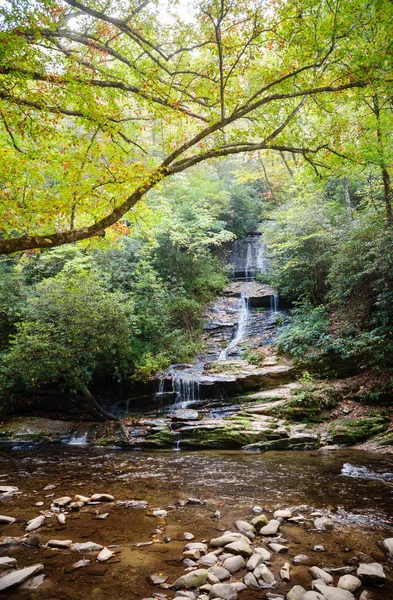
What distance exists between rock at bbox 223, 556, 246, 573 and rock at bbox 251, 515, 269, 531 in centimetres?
81

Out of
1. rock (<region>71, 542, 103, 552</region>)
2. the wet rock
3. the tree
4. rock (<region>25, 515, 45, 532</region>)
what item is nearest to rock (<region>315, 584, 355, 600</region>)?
the wet rock

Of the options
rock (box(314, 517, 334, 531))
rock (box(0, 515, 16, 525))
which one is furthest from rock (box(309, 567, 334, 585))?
Result: rock (box(0, 515, 16, 525))

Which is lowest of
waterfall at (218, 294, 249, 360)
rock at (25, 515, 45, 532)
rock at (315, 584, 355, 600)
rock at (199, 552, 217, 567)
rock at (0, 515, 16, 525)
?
rock at (0, 515, 16, 525)

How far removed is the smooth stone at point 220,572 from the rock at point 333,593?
721mm

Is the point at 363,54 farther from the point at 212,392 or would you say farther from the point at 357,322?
the point at 212,392

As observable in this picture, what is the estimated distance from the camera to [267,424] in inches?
322

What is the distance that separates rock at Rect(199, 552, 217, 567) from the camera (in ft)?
9.36

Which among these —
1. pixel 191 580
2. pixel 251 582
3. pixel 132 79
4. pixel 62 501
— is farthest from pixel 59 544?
pixel 132 79

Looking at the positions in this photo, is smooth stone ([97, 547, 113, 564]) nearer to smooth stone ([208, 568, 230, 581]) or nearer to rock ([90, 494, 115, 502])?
smooth stone ([208, 568, 230, 581])

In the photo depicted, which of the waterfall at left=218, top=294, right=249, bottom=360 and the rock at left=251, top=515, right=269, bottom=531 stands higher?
the waterfall at left=218, top=294, right=249, bottom=360

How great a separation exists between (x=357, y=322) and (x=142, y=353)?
7446 millimetres

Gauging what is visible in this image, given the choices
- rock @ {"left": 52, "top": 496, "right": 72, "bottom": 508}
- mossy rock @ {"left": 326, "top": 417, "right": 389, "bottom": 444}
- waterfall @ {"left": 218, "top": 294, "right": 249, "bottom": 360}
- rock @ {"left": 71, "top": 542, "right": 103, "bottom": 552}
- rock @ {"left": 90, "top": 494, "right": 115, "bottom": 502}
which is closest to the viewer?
rock @ {"left": 71, "top": 542, "right": 103, "bottom": 552}

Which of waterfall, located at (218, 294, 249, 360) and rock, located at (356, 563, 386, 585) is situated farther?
waterfall, located at (218, 294, 249, 360)

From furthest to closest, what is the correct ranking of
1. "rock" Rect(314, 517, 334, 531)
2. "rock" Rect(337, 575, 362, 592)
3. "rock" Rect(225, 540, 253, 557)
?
"rock" Rect(314, 517, 334, 531), "rock" Rect(225, 540, 253, 557), "rock" Rect(337, 575, 362, 592)
